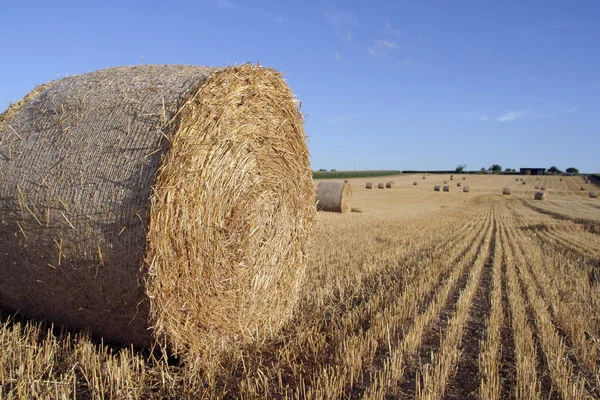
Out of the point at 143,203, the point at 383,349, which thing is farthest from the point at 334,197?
the point at 143,203

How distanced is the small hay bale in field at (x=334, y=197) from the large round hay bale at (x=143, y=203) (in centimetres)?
1416

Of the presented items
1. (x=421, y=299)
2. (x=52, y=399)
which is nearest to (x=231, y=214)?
(x=52, y=399)

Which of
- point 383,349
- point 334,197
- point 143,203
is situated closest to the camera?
point 143,203

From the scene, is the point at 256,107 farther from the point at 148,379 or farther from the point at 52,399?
the point at 52,399

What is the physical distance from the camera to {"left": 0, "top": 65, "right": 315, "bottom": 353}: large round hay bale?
341cm

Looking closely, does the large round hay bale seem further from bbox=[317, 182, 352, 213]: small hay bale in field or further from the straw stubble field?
bbox=[317, 182, 352, 213]: small hay bale in field

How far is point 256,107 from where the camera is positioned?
4.42m

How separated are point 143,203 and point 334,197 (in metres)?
15.6

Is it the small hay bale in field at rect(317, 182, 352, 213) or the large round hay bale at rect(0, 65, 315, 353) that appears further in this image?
the small hay bale in field at rect(317, 182, 352, 213)

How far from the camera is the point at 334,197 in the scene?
61.6 ft

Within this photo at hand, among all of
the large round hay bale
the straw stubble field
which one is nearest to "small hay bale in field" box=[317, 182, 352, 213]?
the straw stubble field

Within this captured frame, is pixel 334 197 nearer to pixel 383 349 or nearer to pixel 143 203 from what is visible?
pixel 383 349

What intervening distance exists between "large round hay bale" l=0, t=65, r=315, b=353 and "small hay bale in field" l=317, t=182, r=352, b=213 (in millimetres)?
14163

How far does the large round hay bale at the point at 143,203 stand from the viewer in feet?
11.2
